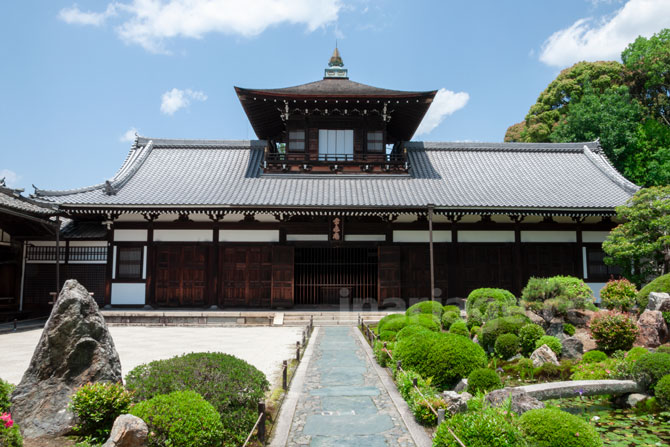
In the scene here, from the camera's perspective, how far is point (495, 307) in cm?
1170

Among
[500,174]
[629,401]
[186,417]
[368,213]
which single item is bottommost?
[629,401]

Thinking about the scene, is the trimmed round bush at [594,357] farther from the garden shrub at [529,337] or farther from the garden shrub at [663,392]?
the garden shrub at [663,392]

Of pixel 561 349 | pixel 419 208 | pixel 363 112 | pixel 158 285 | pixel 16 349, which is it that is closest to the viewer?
pixel 561 349

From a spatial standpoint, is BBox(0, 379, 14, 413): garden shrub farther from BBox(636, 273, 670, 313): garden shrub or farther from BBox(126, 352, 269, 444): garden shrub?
BBox(636, 273, 670, 313): garden shrub


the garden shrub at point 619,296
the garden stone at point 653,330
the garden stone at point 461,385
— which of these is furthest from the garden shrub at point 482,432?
the garden shrub at point 619,296

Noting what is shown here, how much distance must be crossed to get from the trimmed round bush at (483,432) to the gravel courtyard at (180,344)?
169 inches

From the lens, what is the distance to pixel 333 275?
2156 cm

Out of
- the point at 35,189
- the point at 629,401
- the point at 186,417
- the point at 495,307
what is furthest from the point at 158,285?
the point at 629,401

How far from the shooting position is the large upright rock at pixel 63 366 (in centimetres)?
519

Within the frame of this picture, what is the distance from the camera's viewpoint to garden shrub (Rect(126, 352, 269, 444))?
503 cm

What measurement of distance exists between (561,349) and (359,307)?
10.1m

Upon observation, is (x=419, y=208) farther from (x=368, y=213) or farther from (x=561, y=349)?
(x=561, y=349)

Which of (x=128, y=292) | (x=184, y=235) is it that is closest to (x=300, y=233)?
(x=184, y=235)

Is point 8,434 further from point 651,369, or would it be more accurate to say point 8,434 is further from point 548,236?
point 548,236
